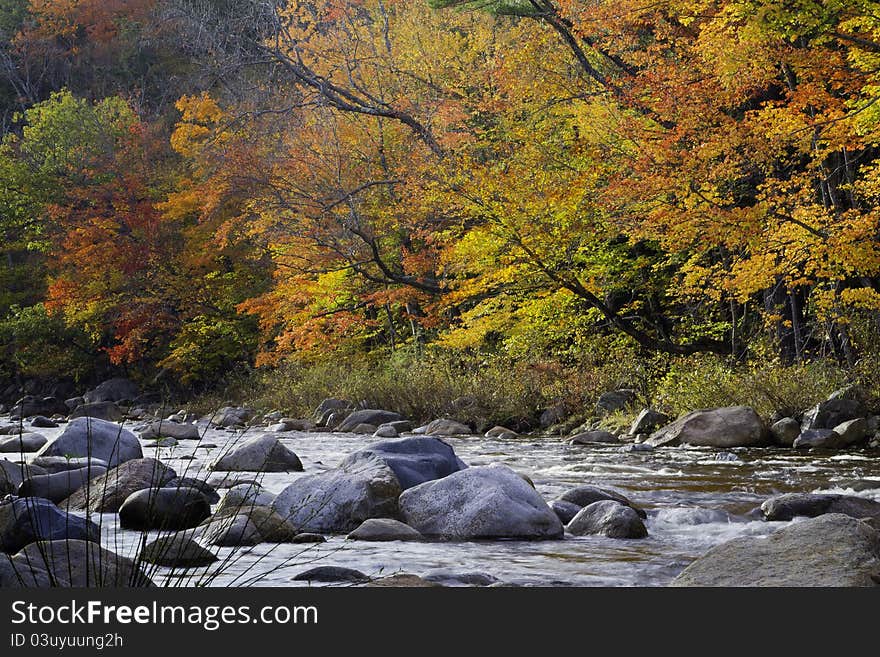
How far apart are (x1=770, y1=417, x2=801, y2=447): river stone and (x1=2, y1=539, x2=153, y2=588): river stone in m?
8.84

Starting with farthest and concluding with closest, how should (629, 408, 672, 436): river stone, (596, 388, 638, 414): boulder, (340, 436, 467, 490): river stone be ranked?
(596, 388, 638, 414): boulder → (629, 408, 672, 436): river stone → (340, 436, 467, 490): river stone

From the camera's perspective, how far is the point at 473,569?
536 centimetres

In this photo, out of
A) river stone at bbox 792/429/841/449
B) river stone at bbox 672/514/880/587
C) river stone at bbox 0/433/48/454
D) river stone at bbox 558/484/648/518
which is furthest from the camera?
river stone at bbox 0/433/48/454

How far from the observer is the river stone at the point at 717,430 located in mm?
11695

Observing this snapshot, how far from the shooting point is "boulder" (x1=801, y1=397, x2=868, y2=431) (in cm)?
1171

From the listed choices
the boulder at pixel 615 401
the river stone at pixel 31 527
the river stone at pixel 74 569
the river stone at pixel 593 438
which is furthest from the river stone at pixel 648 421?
the river stone at pixel 74 569

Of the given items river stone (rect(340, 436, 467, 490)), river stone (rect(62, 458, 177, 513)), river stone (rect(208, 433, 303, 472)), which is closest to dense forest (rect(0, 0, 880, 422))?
river stone (rect(340, 436, 467, 490))

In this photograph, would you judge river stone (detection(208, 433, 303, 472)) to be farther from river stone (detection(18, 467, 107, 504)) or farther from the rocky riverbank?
river stone (detection(18, 467, 107, 504))

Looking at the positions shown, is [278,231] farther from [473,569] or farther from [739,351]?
[473,569]

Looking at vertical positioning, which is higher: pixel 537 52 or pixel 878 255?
pixel 537 52

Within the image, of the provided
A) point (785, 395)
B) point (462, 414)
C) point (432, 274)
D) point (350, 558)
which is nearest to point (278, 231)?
point (432, 274)

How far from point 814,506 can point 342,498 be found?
3217mm

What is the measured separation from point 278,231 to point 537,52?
672 centimetres

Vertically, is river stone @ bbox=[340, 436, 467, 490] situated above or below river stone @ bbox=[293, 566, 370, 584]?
above
